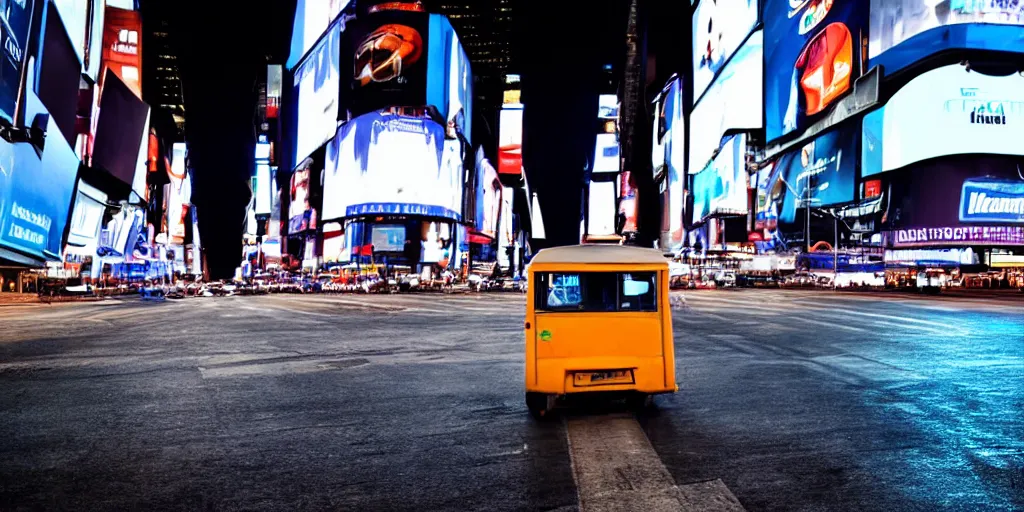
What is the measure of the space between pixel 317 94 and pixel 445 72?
685 inches

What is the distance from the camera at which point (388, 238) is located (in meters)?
77.0

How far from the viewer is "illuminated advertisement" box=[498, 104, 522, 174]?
114062 millimetres

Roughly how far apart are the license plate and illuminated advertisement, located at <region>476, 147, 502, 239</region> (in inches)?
3737

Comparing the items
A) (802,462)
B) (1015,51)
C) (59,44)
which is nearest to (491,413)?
(802,462)

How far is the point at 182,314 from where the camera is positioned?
25656 mm

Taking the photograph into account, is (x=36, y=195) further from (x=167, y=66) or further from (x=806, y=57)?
(x=167, y=66)

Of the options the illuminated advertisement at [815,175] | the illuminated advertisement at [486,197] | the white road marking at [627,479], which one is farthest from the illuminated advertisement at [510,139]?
the white road marking at [627,479]

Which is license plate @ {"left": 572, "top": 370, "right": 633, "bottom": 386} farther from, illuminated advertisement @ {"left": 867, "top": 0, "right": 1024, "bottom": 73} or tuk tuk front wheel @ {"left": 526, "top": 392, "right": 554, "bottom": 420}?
illuminated advertisement @ {"left": 867, "top": 0, "right": 1024, "bottom": 73}

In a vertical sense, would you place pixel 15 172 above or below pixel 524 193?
below

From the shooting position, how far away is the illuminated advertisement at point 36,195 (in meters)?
21.8

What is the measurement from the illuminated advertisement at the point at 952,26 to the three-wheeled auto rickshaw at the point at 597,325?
4575 centimetres

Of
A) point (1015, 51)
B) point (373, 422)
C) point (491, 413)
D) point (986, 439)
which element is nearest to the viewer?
point (986, 439)

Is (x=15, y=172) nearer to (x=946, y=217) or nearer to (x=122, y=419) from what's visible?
(x=122, y=419)

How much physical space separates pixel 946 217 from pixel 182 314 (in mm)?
47171
